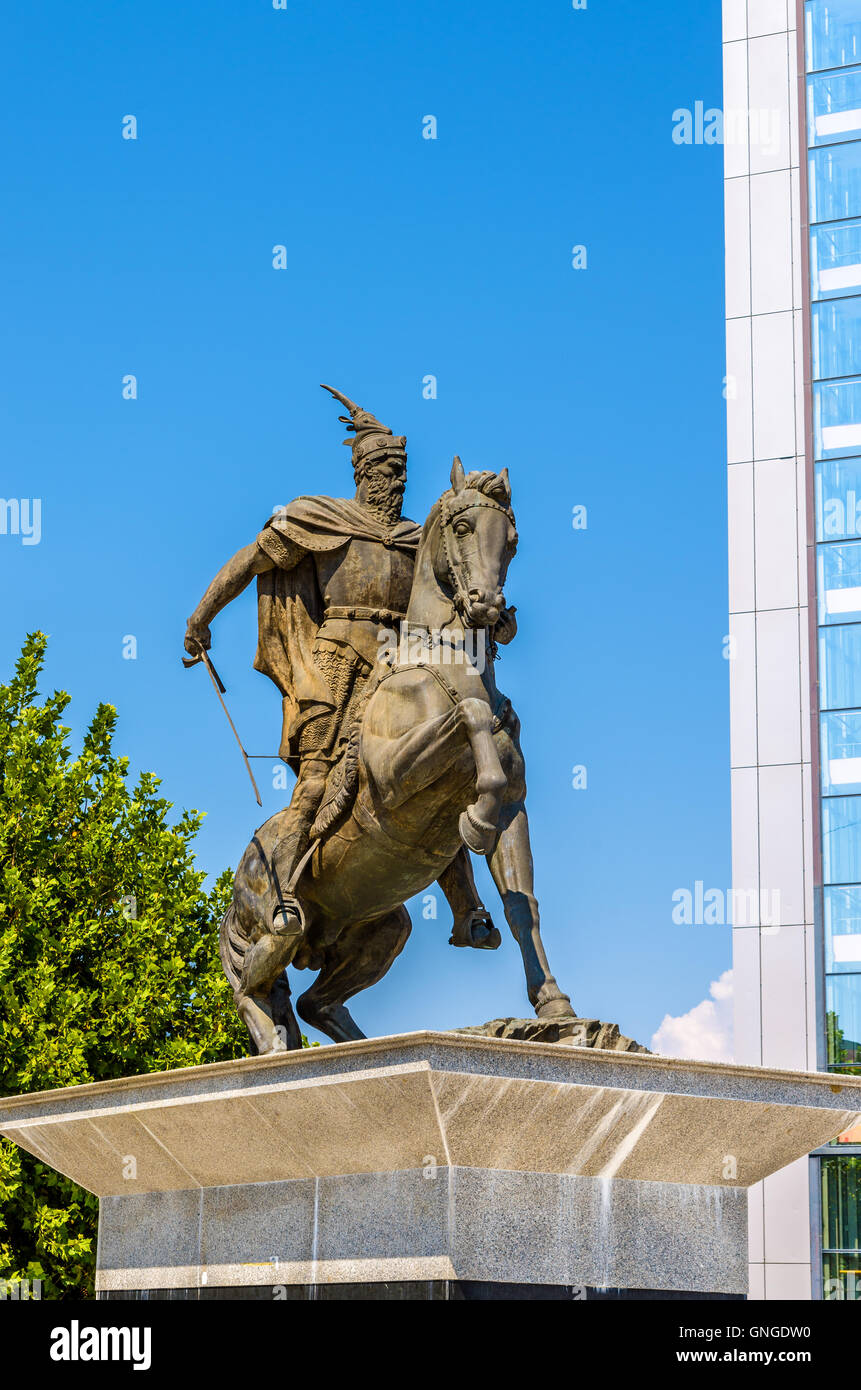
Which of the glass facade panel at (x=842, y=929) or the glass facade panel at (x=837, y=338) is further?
the glass facade panel at (x=837, y=338)

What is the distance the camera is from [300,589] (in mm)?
11523

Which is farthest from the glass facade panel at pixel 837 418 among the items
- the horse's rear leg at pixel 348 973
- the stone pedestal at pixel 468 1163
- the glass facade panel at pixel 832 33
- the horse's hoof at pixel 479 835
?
the horse's hoof at pixel 479 835

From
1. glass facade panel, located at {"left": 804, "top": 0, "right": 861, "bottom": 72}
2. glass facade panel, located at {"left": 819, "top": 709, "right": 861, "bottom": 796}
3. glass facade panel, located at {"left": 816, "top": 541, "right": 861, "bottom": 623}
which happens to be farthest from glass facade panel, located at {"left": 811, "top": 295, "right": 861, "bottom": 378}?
glass facade panel, located at {"left": 819, "top": 709, "right": 861, "bottom": 796}

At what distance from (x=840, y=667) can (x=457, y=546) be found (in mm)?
21718

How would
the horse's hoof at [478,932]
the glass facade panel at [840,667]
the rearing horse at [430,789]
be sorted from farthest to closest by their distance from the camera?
1. the glass facade panel at [840,667]
2. the horse's hoof at [478,932]
3. the rearing horse at [430,789]

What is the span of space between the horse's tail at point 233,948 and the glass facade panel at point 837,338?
22.8m

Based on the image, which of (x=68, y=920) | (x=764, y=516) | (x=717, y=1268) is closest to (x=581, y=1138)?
(x=717, y=1268)

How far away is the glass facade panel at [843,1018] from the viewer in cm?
2908

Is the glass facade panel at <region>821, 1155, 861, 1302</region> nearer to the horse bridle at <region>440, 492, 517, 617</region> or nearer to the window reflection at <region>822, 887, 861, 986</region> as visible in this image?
the window reflection at <region>822, 887, 861, 986</region>

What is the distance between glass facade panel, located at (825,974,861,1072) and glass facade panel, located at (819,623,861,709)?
4.45 meters

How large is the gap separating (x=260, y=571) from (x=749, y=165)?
2420 centimetres

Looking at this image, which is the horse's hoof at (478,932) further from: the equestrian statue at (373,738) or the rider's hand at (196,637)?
the rider's hand at (196,637)

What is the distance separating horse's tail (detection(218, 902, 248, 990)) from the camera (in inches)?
446

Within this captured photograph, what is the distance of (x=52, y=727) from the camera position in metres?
26.4
